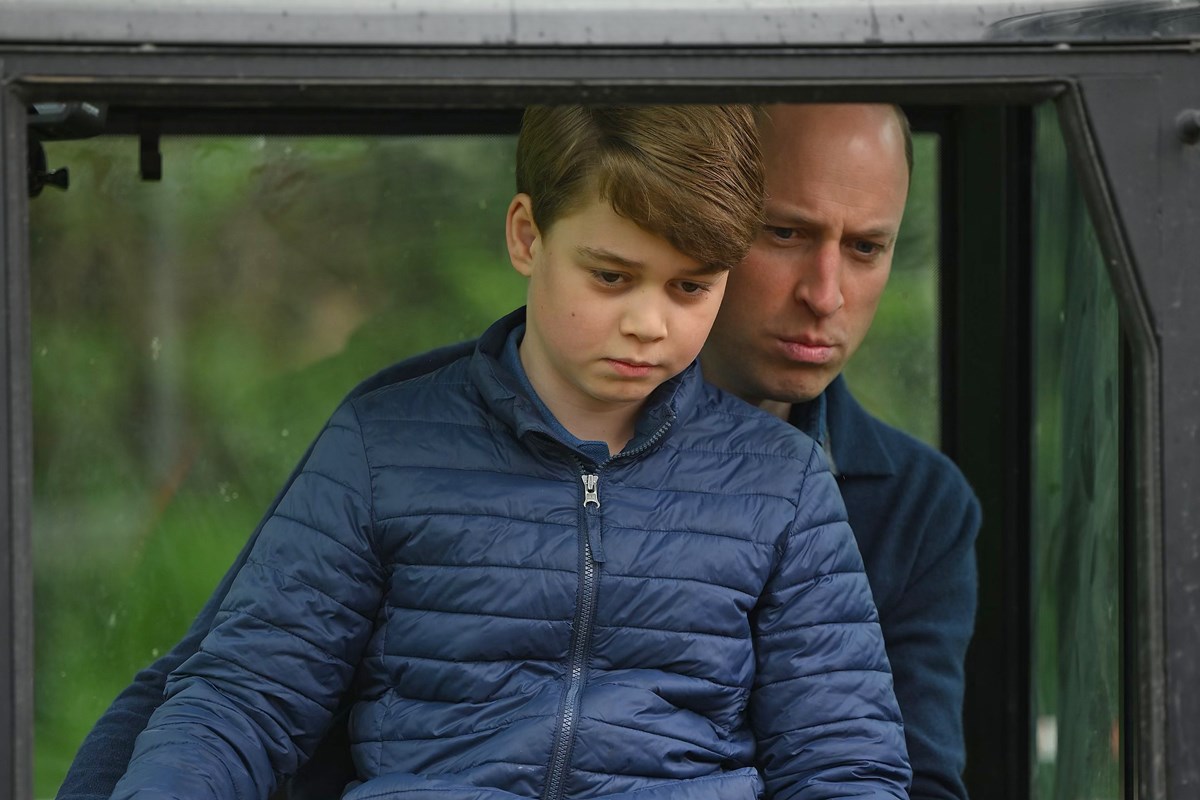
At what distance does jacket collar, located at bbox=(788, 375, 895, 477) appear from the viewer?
8.35ft

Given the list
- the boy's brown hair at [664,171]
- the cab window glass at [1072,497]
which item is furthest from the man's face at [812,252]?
the boy's brown hair at [664,171]

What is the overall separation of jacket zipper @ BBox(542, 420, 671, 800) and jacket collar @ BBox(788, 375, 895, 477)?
706mm

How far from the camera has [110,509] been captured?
2.92m

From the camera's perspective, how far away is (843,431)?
2594mm

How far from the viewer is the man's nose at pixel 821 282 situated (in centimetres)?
234

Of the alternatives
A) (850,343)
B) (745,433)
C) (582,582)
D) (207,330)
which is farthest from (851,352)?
(207,330)

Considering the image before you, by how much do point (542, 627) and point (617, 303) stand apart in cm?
38

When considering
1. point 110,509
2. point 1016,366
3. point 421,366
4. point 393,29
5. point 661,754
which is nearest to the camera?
point 393,29

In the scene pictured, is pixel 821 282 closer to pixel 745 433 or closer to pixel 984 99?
pixel 745 433

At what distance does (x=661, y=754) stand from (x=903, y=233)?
1.41 m

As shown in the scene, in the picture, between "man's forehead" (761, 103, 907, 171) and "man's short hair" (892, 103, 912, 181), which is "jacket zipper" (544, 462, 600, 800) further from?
"man's short hair" (892, 103, 912, 181)

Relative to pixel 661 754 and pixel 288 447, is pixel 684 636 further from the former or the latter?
pixel 288 447

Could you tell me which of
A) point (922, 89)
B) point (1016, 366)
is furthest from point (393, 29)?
point (1016, 366)

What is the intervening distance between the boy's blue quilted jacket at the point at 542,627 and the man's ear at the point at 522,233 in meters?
0.14
